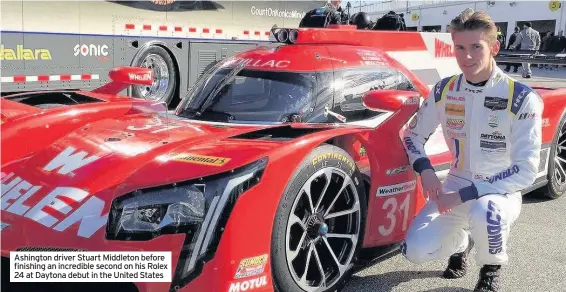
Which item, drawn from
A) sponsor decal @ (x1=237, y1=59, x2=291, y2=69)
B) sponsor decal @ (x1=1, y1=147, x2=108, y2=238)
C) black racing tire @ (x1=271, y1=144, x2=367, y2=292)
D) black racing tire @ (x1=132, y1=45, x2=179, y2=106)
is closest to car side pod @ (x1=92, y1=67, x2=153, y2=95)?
sponsor decal @ (x1=237, y1=59, x2=291, y2=69)

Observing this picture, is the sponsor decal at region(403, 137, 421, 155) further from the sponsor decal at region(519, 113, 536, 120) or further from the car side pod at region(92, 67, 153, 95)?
the car side pod at region(92, 67, 153, 95)

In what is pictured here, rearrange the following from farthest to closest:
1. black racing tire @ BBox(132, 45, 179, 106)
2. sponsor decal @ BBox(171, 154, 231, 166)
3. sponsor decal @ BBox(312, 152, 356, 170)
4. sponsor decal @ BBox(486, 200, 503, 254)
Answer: black racing tire @ BBox(132, 45, 179, 106) → sponsor decal @ BBox(486, 200, 503, 254) → sponsor decal @ BBox(312, 152, 356, 170) → sponsor decal @ BBox(171, 154, 231, 166)

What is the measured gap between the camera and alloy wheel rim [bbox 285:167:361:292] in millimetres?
2752

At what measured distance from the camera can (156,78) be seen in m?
9.62

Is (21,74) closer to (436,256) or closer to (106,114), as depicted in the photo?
(106,114)

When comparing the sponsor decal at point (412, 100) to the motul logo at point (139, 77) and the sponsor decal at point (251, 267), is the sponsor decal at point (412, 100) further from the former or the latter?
the motul logo at point (139, 77)

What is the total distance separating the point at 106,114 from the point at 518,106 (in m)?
2.43

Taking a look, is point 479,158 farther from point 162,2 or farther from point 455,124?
point 162,2

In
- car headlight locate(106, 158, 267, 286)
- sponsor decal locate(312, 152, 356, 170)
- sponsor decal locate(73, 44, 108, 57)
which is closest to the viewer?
car headlight locate(106, 158, 267, 286)

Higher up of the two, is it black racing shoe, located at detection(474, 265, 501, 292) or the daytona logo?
the daytona logo

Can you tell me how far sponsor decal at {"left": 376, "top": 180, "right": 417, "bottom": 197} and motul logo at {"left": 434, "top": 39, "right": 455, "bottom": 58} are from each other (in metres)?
1.93

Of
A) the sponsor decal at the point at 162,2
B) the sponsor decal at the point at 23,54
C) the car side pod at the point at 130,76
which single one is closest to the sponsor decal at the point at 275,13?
the sponsor decal at the point at 162,2

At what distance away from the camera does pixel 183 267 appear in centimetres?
229

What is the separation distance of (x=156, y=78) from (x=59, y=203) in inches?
288
